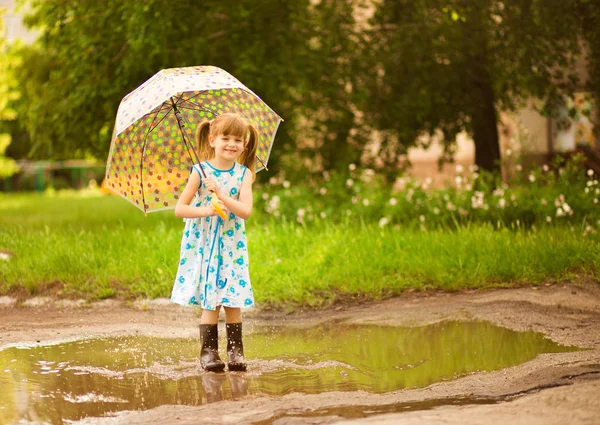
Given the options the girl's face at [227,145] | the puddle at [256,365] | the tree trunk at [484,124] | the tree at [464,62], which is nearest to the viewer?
the puddle at [256,365]

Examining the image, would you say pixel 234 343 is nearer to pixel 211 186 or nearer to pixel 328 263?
pixel 211 186

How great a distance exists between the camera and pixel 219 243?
5.13m

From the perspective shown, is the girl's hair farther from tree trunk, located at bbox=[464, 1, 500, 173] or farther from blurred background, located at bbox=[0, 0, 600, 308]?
tree trunk, located at bbox=[464, 1, 500, 173]

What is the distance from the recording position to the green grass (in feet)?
24.4

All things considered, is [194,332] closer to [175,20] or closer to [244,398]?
[244,398]

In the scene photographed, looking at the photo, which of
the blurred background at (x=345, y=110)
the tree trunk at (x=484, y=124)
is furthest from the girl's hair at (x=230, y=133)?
the tree trunk at (x=484, y=124)

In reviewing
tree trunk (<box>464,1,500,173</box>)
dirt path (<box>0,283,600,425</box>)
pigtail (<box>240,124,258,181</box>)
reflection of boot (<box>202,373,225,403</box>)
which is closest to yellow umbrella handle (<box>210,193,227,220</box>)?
pigtail (<box>240,124,258,181</box>)

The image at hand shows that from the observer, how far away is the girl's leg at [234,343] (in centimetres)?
515

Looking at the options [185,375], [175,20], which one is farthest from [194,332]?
[175,20]

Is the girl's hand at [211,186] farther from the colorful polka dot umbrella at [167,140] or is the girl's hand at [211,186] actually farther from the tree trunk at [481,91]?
the tree trunk at [481,91]

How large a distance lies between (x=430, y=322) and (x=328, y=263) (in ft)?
5.93

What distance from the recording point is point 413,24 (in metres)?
11.2

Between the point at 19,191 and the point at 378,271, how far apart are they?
26.2 metres

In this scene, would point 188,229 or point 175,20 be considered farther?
point 175,20
